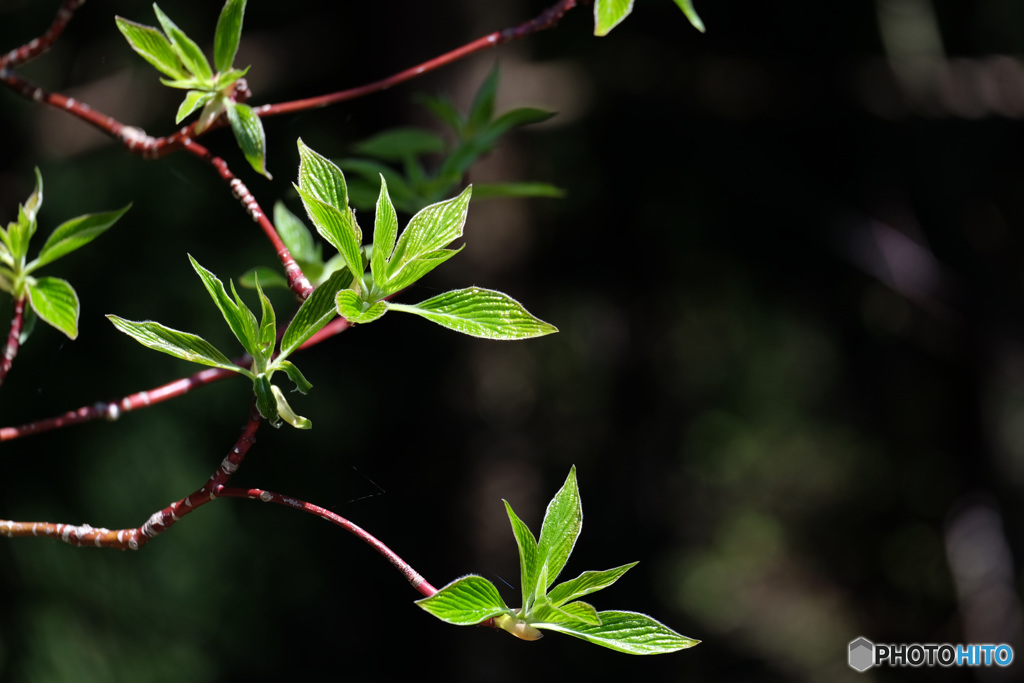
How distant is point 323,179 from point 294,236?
135 millimetres

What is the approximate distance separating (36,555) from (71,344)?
0.30 m

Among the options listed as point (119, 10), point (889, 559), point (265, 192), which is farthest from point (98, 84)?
point (889, 559)

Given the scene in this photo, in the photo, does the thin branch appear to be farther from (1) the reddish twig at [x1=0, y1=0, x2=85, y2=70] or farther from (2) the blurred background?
(2) the blurred background

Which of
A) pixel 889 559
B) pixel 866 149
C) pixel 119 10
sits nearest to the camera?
pixel 119 10

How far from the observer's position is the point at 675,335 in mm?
1957

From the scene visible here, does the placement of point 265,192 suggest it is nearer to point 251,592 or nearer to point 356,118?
point 356,118

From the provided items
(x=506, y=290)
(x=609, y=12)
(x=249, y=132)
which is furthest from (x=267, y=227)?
(x=506, y=290)

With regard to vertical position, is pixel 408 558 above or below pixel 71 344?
below

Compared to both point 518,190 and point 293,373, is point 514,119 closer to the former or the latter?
point 518,190

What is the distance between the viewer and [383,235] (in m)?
0.22

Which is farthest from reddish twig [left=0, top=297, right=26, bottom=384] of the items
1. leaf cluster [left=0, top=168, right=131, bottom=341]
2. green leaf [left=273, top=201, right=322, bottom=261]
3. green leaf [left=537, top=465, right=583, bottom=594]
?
green leaf [left=537, top=465, right=583, bottom=594]

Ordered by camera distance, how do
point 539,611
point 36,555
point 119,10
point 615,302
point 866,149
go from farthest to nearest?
point 615,302 < point 866,149 < point 119,10 < point 36,555 < point 539,611

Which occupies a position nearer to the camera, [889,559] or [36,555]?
[36,555]

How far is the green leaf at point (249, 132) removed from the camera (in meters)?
0.27
